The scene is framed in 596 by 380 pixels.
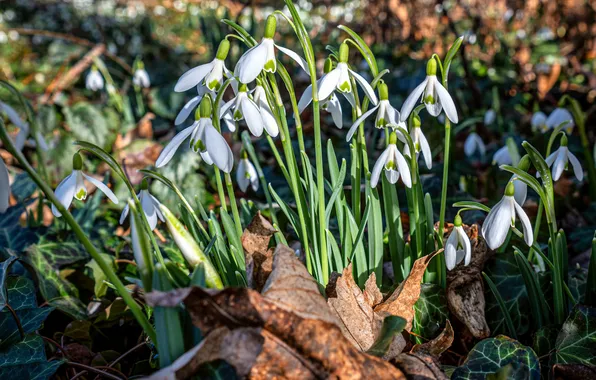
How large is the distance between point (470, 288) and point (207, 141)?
74cm

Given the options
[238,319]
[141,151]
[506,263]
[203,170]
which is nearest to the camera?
[238,319]

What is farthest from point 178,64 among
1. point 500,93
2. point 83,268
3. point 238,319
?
point 238,319

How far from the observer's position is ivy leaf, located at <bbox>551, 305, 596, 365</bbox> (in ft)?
3.76

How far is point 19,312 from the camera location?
131 cm

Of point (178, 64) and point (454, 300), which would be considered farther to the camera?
point (178, 64)

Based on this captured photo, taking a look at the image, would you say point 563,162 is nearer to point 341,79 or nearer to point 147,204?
point 341,79

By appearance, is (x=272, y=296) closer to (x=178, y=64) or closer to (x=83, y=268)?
(x=83, y=268)

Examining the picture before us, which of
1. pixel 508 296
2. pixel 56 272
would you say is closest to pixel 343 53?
pixel 508 296

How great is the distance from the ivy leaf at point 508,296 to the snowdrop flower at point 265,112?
70cm

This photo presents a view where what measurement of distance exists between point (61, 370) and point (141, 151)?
174cm

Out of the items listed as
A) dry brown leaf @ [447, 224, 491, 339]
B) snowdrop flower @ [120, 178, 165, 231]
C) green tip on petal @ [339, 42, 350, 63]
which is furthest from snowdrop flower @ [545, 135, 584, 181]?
snowdrop flower @ [120, 178, 165, 231]

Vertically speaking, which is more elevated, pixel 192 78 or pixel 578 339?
pixel 192 78

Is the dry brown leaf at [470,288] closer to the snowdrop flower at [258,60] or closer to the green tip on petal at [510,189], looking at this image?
the green tip on petal at [510,189]

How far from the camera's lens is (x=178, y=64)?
5.21 metres
